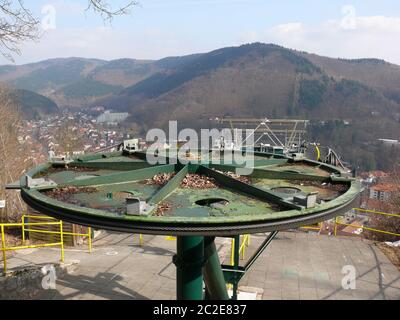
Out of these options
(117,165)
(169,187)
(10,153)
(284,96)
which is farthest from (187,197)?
(284,96)

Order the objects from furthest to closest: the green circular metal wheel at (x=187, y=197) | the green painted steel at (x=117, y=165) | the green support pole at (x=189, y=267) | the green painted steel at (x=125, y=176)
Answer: the green painted steel at (x=117, y=165)
the green painted steel at (x=125, y=176)
the green support pole at (x=189, y=267)
the green circular metal wheel at (x=187, y=197)

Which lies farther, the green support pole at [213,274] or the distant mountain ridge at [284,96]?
the distant mountain ridge at [284,96]

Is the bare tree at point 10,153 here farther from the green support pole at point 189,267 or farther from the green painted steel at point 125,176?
the green support pole at point 189,267

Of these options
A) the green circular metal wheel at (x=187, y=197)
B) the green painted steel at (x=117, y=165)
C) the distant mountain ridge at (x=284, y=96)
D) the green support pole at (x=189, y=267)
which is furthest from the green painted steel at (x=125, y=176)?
the distant mountain ridge at (x=284, y=96)

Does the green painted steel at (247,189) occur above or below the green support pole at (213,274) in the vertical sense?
above

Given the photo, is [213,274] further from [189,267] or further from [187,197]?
[187,197]

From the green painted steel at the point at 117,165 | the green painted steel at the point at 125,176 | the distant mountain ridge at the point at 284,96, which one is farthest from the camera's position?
the distant mountain ridge at the point at 284,96
